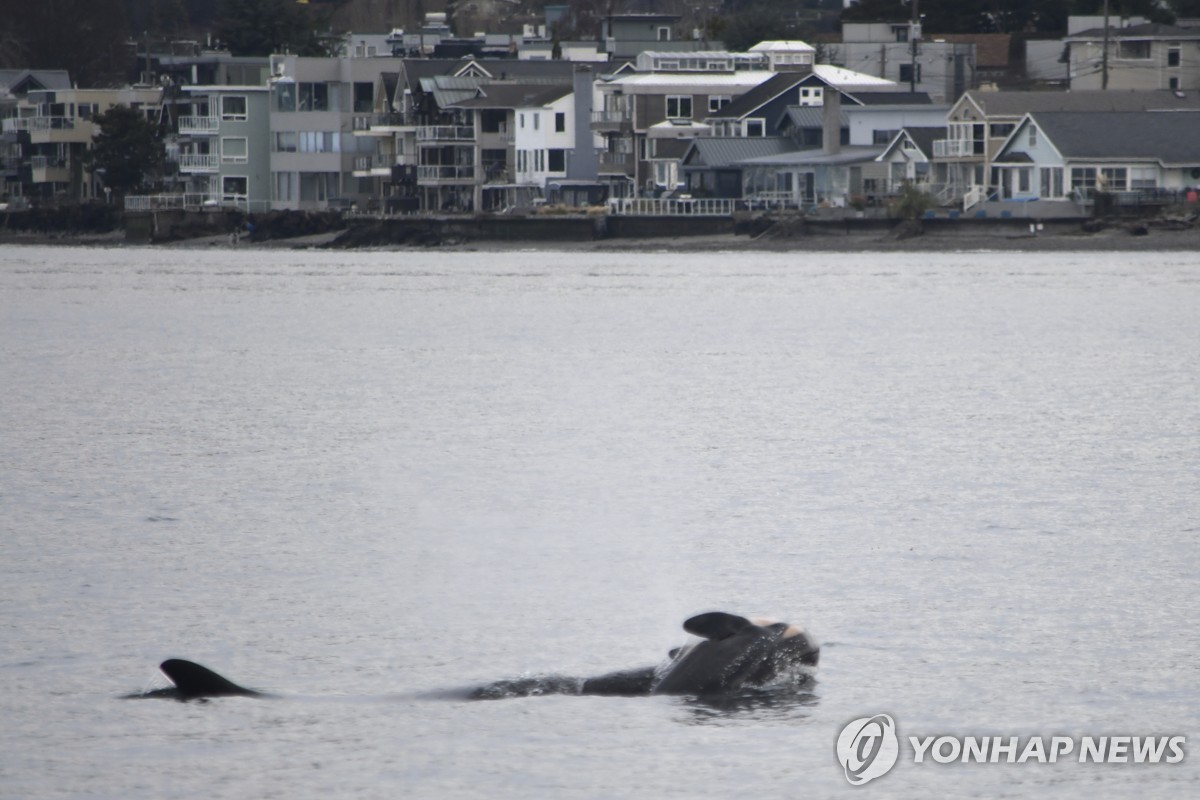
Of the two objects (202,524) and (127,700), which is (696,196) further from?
(127,700)

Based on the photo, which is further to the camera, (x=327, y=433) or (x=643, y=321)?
(x=643, y=321)

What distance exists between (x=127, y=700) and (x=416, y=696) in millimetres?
1959

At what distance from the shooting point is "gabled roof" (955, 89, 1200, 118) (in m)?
98.9

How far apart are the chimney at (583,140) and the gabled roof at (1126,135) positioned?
97.5ft

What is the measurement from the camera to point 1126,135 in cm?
9150

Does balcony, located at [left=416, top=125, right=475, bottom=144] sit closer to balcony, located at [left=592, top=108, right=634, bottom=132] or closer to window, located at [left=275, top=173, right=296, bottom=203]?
balcony, located at [left=592, top=108, right=634, bottom=132]

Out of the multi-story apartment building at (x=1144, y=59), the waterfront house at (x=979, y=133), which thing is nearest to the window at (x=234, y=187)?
the waterfront house at (x=979, y=133)

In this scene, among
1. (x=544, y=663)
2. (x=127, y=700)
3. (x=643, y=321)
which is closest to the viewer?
(x=127, y=700)

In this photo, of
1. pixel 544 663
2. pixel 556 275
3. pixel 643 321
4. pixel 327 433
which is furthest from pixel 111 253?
pixel 544 663

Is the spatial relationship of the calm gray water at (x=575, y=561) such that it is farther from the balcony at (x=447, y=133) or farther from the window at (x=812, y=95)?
the balcony at (x=447, y=133)

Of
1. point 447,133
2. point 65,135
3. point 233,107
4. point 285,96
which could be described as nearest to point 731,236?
point 447,133

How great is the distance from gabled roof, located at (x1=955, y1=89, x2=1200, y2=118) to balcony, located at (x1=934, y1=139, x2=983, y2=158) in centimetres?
177

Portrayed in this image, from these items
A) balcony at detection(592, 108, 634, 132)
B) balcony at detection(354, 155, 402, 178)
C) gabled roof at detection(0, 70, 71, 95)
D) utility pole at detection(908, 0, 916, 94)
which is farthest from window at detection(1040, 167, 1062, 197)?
gabled roof at detection(0, 70, 71, 95)

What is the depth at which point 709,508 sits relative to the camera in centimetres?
2197
